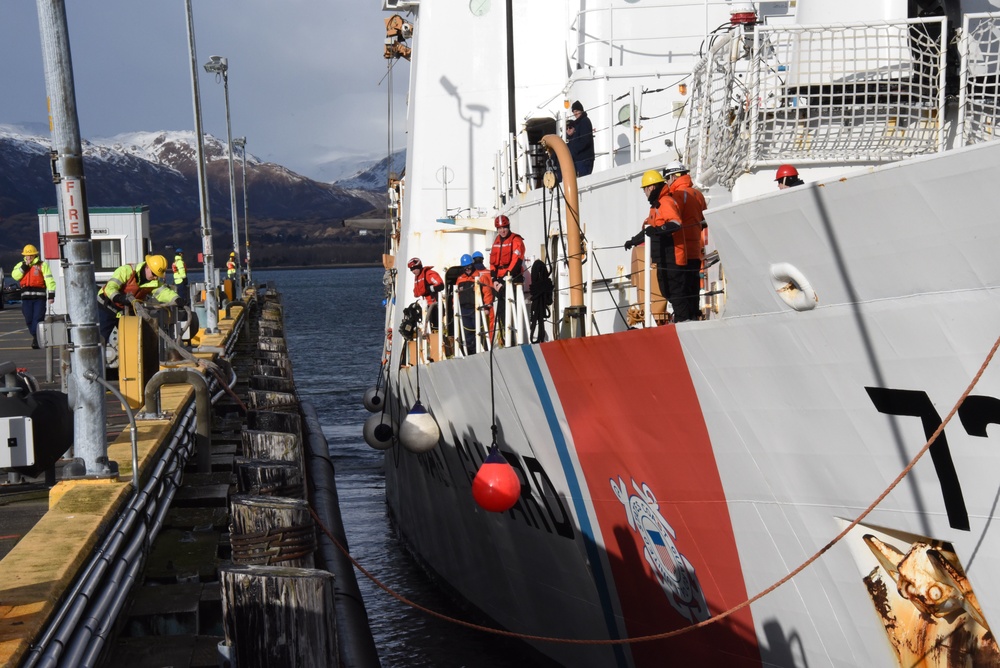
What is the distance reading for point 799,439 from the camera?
574cm

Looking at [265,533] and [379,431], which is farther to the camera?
[379,431]

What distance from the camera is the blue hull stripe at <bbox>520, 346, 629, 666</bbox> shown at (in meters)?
7.93

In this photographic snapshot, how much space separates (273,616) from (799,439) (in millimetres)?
2757

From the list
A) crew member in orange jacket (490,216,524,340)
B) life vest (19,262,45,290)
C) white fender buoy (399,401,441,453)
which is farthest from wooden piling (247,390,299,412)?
life vest (19,262,45,290)

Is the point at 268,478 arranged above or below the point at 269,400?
above

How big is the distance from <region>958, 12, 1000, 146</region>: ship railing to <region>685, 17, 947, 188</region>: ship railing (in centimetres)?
12

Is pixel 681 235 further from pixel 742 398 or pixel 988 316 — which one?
pixel 988 316

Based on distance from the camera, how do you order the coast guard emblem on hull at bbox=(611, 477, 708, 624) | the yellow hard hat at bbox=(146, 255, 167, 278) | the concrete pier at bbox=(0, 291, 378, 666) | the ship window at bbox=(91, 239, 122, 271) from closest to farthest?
the concrete pier at bbox=(0, 291, 378, 666), the coast guard emblem on hull at bbox=(611, 477, 708, 624), the yellow hard hat at bbox=(146, 255, 167, 278), the ship window at bbox=(91, 239, 122, 271)

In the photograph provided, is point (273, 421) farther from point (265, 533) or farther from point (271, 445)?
point (265, 533)

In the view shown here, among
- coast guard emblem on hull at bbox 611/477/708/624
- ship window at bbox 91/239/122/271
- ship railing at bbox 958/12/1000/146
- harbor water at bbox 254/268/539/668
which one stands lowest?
harbor water at bbox 254/268/539/668

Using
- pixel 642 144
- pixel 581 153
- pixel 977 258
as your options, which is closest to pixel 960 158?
pixel 977 258

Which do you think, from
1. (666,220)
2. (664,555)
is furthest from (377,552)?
(666,220)

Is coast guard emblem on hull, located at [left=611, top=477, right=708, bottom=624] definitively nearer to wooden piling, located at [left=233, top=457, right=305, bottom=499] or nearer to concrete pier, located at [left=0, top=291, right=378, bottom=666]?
concrete pier, located at [left=0, top=291, right=378, bottom=666]

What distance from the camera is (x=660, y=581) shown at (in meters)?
7.20
